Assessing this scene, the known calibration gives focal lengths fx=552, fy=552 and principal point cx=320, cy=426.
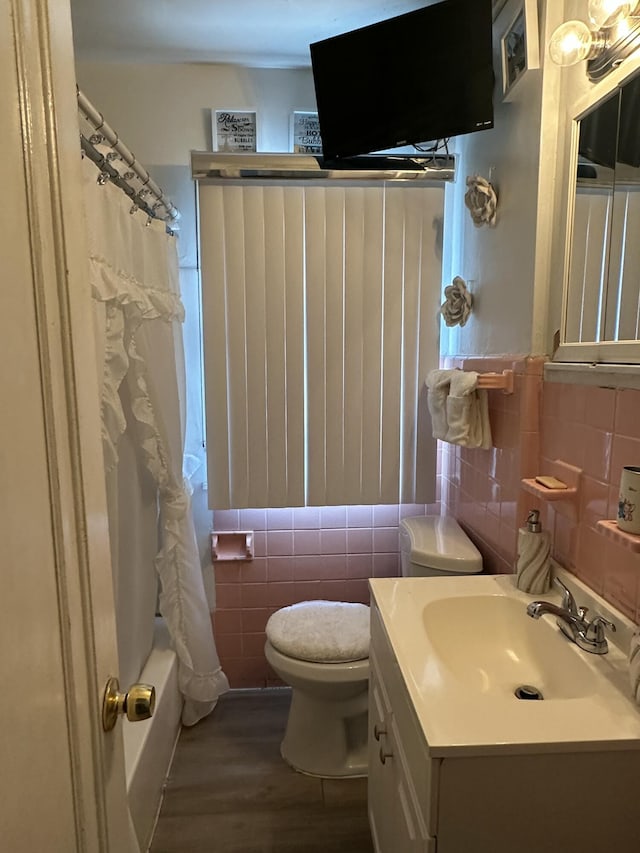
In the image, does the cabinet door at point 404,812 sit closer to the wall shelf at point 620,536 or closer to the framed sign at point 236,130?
the wall shelf at point 620,536

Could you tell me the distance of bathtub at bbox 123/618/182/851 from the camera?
1526mm

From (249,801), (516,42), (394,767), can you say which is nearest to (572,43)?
(516,42)

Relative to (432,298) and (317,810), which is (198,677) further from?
(432,298)

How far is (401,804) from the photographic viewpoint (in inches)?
43.1

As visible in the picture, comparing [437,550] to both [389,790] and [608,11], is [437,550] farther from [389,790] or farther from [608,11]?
[608,11]

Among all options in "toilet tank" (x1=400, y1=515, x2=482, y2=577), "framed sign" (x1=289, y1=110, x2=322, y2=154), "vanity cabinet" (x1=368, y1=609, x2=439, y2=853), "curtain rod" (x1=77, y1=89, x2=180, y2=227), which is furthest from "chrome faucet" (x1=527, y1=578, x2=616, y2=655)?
"framed sign" (x1=289, y1=110, x2=322, y2=154)

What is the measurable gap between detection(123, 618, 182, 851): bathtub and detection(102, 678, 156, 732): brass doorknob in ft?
2.60

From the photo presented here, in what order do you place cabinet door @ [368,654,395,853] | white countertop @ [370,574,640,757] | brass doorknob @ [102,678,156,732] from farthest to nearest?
cabinet door @ [368,654,395,853], white countertop @ [370,574,640,757], brass doorknob @ [102,678,156,732]

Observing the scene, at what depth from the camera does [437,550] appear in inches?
70.9

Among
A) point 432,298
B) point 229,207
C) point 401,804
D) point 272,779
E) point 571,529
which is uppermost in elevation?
point 229,207

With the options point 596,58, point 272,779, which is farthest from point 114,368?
point 272,779

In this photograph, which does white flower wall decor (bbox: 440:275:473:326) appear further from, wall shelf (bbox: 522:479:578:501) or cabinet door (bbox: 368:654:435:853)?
cabinet door (bbox: 368:654:435:853)

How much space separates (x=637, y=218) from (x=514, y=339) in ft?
1.74

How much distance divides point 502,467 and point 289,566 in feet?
3.42
